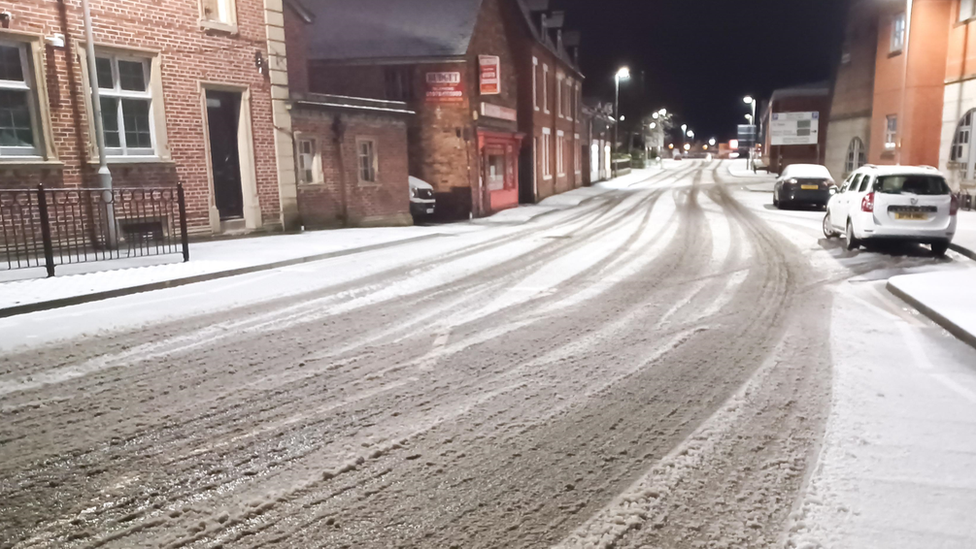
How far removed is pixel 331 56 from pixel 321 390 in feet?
69.4

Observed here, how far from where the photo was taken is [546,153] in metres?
33.0

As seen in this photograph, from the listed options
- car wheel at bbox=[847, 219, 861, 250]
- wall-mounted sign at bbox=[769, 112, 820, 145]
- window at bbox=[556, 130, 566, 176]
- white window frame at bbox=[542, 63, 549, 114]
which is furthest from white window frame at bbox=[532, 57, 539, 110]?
wall-mounted sign at bbox=[769, 112, 820, 145]

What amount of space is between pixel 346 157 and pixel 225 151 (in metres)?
3.51

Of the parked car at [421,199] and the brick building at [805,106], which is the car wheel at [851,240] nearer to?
the parked car at [421,199]

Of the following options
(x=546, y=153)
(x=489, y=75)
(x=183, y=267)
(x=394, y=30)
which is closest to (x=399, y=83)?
(x=394, y=30)

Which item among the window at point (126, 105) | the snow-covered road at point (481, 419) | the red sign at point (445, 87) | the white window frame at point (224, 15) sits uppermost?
the white window frame at point (224, 15)

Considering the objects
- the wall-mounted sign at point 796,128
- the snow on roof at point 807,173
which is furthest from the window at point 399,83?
the wall-mounted sign at point 796,128

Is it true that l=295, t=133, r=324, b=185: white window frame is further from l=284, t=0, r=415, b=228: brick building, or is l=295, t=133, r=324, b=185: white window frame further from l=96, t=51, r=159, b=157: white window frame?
l=96, t=51, r=159, b=157: white window frame

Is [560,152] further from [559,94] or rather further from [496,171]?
[496,171]

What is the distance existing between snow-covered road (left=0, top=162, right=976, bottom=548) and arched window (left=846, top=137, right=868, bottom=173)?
2273cm

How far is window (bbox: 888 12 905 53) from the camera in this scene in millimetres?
23578

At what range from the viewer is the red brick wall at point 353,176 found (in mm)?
17328

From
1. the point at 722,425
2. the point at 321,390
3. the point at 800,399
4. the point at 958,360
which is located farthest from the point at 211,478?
the point at 958,360

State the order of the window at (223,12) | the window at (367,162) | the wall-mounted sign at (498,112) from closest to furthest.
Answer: the window at (223,12) < the window at (367,162) < the wall-mounted sign at (498,112)
